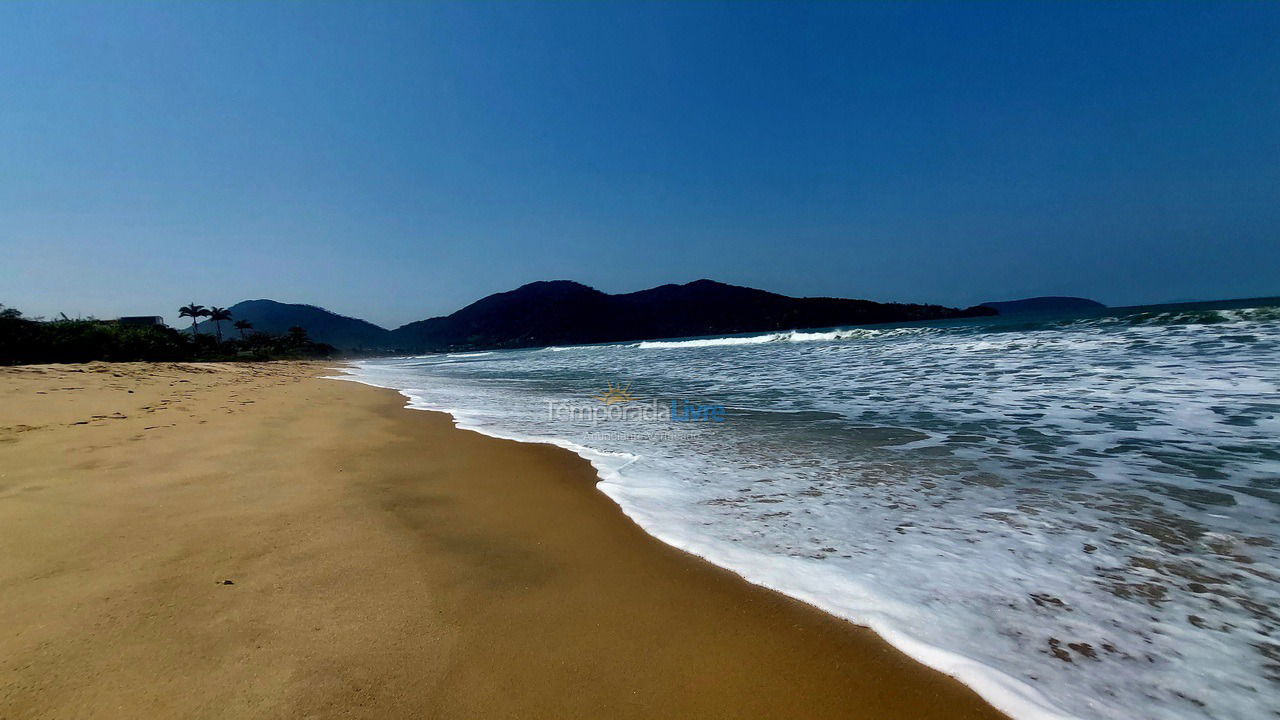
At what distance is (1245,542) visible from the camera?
6.71ft

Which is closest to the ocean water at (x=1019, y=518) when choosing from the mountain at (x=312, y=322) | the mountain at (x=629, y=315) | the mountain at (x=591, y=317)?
the mountain at (x=591, y=317)

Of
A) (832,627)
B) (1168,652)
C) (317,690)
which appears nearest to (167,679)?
(317,690)

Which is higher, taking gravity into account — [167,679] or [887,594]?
[167,679]

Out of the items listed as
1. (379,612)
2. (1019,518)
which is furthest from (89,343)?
(1019,518)

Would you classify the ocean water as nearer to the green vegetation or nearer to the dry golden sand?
the dry golden sand

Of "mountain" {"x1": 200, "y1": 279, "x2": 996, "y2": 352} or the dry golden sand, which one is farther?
"mountain" {"x1": 200, "y1": 279, "x2": 996, "y2": 352}

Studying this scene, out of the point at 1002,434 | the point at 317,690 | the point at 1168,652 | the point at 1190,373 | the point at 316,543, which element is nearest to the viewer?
the point at 317,690

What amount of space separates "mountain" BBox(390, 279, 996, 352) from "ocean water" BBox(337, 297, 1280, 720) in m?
72.8

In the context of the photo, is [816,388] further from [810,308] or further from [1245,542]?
[810,308]

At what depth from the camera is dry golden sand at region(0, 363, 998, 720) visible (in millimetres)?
1288

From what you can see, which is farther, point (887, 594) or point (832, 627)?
point (887, 594)

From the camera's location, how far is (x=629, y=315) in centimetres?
9962

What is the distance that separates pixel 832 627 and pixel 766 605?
0.80ft

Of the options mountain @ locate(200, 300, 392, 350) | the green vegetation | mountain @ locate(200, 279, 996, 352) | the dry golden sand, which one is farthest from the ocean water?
mountain @ locate(200, 300, 392, 350)
